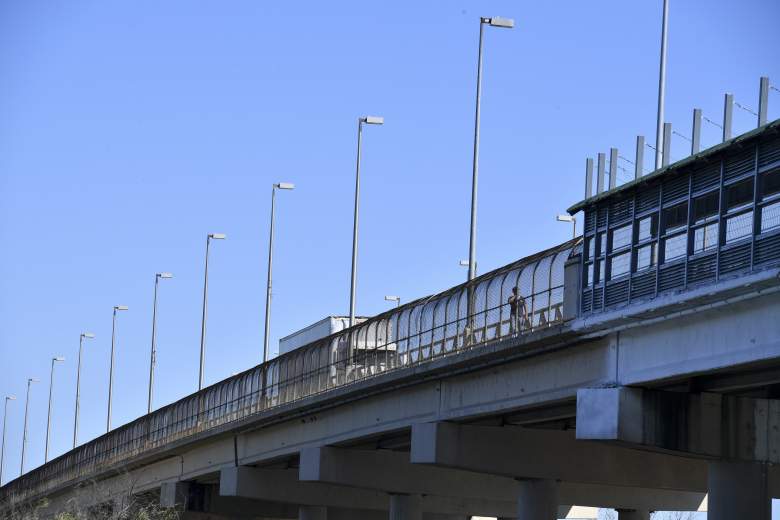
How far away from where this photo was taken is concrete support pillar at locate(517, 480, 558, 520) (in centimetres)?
4522

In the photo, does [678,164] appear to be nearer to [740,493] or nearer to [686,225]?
[686,225]

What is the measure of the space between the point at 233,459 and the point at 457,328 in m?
23.7

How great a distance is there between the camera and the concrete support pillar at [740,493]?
32.8m

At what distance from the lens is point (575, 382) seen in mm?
34562

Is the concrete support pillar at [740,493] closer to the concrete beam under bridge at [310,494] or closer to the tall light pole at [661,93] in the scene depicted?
the tall light pole at [661,93]

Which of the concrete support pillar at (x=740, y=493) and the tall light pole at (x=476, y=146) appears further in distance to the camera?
the tall light pole at (x=476, y=146)

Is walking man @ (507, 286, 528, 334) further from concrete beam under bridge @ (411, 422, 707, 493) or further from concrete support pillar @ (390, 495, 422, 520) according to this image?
concrete support pillar @ (390, 495, 422, 520)

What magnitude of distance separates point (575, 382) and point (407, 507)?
22398mm

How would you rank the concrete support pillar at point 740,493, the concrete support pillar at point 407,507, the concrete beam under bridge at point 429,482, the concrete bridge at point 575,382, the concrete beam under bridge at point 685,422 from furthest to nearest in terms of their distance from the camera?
the concrete support pillar at point 407,507, the concrete beam under bridge at point 429,482, the concrete support pillar at point 740,493, the concrete beam under bridge at point 685,422, the concrete bridge at point 575,382

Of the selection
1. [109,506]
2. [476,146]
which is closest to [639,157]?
[476,146]

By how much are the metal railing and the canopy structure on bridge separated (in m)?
2.01

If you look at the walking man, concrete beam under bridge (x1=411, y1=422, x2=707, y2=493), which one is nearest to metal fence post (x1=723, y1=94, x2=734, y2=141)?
the walking man

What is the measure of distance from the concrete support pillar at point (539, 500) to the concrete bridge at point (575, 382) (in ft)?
0.17

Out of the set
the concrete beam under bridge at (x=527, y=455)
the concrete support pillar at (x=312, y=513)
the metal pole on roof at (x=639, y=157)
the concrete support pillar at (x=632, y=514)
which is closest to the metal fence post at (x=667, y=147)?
the metal pole on roof at (x=639, y=157)
